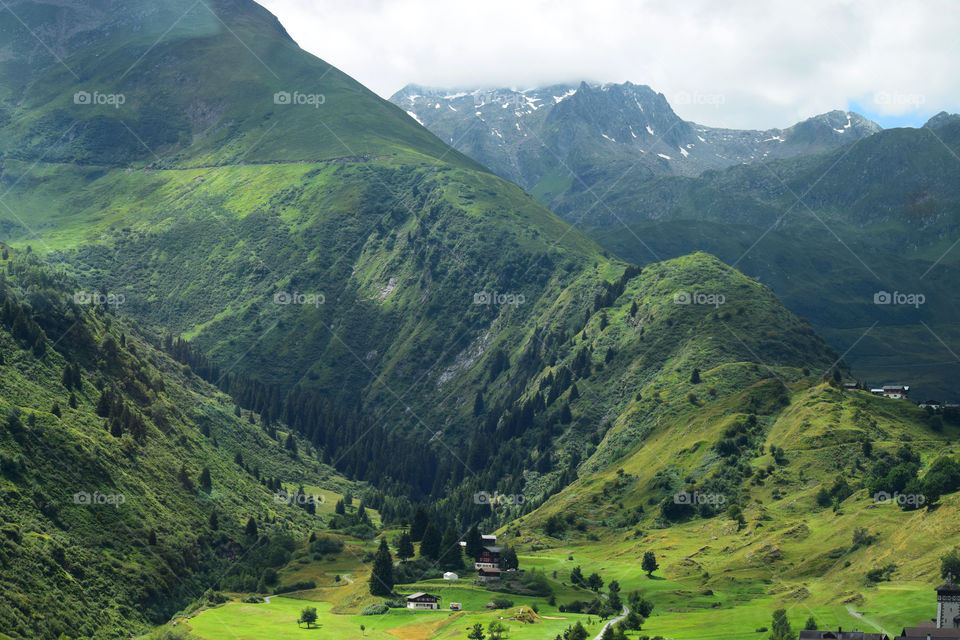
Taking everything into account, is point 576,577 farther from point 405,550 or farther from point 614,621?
point 614,621

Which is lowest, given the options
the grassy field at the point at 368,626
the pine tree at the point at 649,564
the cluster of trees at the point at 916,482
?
the grassy field at the point at 368,626

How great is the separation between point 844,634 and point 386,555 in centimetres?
7917

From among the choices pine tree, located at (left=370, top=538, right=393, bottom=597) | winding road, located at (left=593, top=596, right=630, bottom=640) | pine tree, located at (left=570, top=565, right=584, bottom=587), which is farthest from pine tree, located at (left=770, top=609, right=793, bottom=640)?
pine tree, located at (left=370, top=538, right=393, bottom=597)

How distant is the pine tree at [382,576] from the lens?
16900 cm

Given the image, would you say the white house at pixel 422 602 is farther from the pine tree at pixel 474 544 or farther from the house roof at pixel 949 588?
the house roof at pixel 949 588

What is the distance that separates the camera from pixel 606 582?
183 metres

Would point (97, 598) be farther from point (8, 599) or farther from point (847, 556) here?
point (847, 556)

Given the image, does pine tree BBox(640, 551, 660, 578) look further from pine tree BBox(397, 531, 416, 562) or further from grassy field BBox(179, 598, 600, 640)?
pine tree BBox(397, 531, 416, 562)

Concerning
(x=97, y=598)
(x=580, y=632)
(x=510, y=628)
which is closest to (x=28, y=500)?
(x=97, y=598)

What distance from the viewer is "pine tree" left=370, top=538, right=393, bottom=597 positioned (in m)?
169

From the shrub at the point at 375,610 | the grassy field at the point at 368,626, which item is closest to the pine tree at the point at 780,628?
the grassy field at the point at 368,626

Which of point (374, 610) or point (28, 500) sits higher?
point (28, 500)

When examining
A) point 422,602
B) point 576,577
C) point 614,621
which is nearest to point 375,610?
point 422,602

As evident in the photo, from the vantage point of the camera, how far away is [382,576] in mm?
173250
